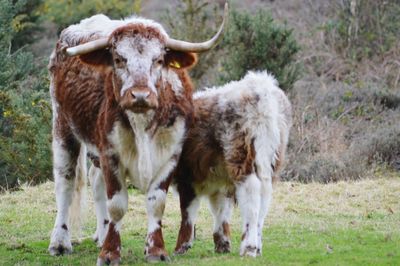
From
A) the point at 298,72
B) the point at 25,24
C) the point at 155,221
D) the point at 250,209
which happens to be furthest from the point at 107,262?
the point at 25,24

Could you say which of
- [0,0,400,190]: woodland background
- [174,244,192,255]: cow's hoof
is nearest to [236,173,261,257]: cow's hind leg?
[174,244,192,255]: cow's hoof

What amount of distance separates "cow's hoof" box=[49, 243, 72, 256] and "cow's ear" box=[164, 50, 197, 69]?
8.53 feet

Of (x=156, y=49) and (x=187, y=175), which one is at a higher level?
(x=156, y=49)

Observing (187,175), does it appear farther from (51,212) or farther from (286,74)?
(286,74)

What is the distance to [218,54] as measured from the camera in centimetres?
2770

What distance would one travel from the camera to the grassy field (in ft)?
33.7

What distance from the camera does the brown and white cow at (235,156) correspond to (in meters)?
10.1

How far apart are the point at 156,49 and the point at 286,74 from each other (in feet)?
46.3

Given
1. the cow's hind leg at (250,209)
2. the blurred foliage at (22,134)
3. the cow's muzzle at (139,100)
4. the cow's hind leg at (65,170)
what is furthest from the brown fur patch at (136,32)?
the blurred foliage at (22,134)

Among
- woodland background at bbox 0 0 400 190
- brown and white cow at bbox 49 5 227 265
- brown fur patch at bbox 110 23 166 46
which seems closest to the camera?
brown and white cow at bbox 49 5 227 265

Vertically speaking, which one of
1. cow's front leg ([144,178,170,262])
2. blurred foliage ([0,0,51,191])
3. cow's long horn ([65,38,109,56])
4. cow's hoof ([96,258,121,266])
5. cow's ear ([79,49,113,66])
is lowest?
blurred foliage ([0,0,51,191])

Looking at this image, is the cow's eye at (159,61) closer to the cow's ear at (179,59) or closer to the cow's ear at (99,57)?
the cow's ear at (179,59)

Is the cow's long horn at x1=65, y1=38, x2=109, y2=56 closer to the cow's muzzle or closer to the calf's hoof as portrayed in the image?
the cow's muzzle

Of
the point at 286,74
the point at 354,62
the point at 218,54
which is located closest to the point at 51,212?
the point at 286,74
